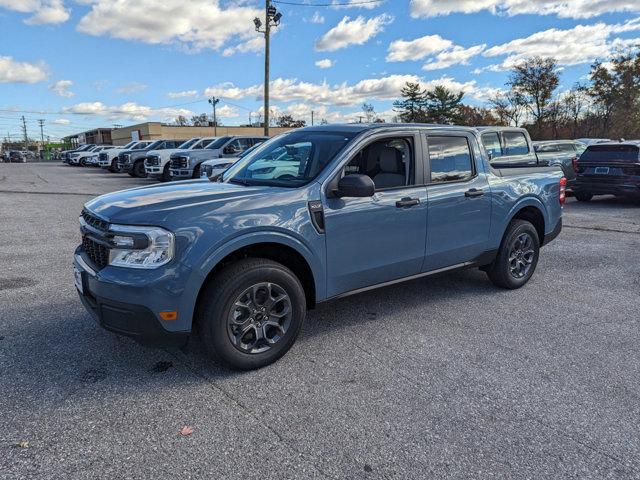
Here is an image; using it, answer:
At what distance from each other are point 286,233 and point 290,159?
1076 millimetres

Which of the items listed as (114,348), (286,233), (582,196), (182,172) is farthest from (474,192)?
(182,172)

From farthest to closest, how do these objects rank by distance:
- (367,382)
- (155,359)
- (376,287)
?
1. (376,287)
2. (155,359)
3. (367,382)

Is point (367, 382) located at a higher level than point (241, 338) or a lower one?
lower

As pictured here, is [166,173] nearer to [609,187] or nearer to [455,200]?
[609,187]

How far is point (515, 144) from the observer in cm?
1002

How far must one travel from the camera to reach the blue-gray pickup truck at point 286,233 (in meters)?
3.01

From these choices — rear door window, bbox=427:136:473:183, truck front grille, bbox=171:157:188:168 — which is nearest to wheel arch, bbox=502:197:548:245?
rear door window, bbox=427:136:473:183

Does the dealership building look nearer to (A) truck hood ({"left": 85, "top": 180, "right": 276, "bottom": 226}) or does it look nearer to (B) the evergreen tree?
(B) the evergreen tree

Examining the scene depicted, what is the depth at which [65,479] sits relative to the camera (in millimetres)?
2299

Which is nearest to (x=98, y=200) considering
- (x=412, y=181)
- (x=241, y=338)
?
(x=241, y=338)

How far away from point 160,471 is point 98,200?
2.14 meters

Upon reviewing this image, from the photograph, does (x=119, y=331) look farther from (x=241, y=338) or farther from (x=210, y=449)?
(x=210, y=449)

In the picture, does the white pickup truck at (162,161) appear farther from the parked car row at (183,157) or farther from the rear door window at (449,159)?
the rear door window at (449,159)

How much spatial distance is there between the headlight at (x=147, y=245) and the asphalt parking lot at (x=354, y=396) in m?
0.86
